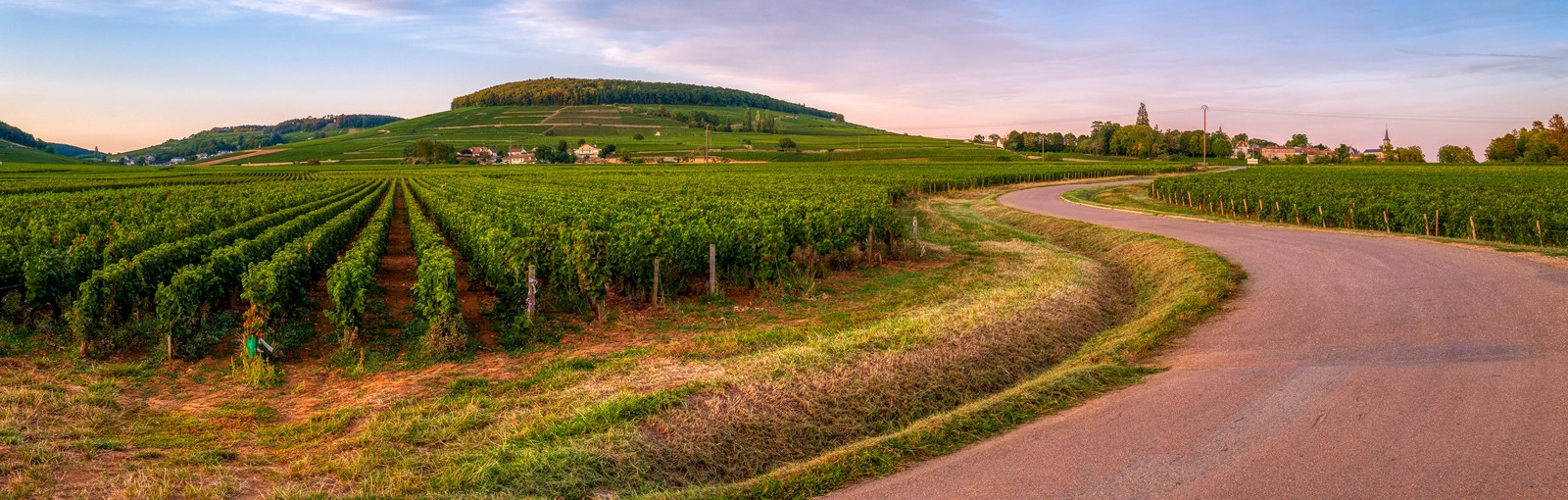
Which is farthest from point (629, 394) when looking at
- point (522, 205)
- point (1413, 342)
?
point (522, 205)

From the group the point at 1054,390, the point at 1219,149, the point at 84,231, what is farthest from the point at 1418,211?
the point at 1219,149

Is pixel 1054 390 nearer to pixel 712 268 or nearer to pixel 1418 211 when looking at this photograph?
pixel 712 268

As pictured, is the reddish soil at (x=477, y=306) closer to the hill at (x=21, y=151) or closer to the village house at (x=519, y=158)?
the village house at (x=519, y=158)

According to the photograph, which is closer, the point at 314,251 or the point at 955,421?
the point at 955,421

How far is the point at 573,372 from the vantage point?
1098cm

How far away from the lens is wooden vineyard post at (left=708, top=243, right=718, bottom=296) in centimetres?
1762

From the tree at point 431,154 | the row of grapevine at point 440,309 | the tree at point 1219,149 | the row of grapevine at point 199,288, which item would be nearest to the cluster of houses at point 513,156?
the tree at point 431,154

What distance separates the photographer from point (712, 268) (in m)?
17.7

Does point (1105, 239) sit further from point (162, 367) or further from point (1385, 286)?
point (162, 367)

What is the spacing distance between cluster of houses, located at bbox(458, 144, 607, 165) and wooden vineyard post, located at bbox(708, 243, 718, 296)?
12378cm

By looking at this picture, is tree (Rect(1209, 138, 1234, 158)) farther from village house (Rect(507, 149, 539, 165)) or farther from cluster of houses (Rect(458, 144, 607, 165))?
village house (Rect(507, 149, 539, 165))

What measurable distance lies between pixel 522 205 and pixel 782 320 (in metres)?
17.0

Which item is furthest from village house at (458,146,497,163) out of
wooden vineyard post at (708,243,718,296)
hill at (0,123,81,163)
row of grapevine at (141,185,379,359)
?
wooden vineyard post at (708,243,718,296)

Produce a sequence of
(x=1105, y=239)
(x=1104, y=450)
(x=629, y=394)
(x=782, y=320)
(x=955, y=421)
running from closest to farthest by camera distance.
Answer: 1. (x=1104, y=450)
2. (x=955, y=421)
3. (x=629, y=394)
4. (x=782, y=320)
5. (x=1105, y=239)
